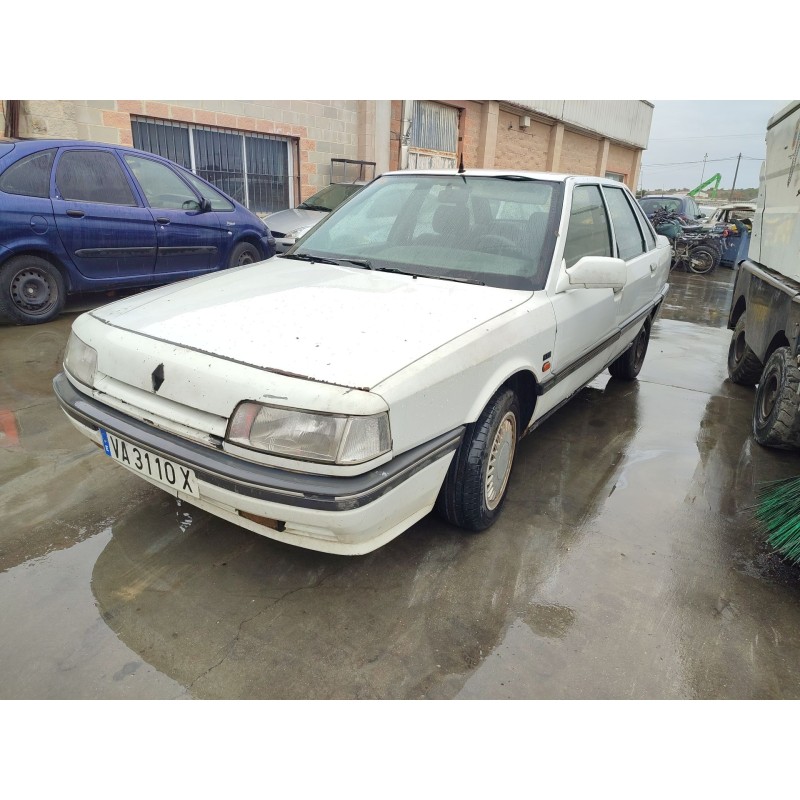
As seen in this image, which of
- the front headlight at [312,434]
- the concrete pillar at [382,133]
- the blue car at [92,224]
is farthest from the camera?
the concrete pillar at [382,133]

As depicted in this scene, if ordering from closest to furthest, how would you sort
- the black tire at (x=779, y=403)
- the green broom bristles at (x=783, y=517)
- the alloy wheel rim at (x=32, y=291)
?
the green broom bristles at (x=783, y=517)
the black tire at (x=779, y=403)
the alloy wheel rim at (x=32, y=291)

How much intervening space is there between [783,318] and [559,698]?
299cm

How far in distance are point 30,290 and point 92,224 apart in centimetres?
79

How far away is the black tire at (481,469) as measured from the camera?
95.3 inches

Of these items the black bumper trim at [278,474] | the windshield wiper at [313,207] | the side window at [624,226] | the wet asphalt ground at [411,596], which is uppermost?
the side window at [624,226]

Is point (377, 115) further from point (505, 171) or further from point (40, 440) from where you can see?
point (40, 440)

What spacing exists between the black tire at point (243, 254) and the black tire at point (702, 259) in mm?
9970

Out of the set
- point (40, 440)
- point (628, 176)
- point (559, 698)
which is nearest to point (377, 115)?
point (40, 440)

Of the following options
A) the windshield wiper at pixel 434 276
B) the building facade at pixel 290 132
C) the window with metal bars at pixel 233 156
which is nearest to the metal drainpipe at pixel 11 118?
the building facade at pixel 290 132

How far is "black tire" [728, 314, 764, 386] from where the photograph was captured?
195 inches

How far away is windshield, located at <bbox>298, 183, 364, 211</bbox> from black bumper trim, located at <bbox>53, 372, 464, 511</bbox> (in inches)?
296

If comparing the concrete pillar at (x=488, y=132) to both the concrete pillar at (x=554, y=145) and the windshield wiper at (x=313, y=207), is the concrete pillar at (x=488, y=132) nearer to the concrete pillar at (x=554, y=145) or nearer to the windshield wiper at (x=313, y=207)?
the concrete pillar at (x=554, y=145)

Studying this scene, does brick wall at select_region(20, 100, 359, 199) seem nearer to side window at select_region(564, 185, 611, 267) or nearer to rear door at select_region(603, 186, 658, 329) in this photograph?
rear door at select_region(603, 186, 658, 329)

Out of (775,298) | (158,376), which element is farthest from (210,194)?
(775,298)
